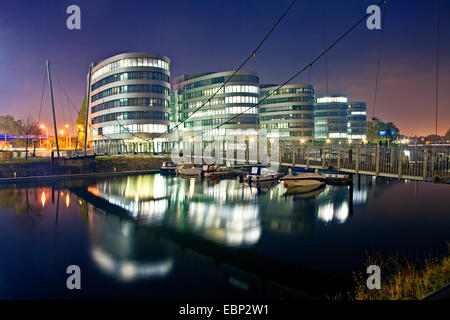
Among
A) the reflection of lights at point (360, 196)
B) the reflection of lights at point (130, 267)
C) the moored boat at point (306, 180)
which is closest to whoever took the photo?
the reflection of lights at point (130, 267)

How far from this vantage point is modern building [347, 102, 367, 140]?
17075 cm

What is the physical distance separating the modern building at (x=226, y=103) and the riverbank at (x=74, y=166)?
33532 millimetres

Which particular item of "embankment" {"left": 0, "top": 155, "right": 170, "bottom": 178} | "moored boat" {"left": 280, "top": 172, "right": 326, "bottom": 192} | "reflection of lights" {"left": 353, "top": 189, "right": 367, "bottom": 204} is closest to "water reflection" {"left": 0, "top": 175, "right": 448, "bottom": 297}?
"reflection of lights" {"left": 353, "top": 189, "right": 367, "bottom": 204}

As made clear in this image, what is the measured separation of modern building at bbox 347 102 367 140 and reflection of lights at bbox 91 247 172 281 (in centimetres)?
17055

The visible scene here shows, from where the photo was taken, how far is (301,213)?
31.9 metres

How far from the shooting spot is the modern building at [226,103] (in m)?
109

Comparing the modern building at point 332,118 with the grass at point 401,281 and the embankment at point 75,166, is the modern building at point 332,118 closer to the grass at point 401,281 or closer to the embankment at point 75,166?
the embankment at point 75,166

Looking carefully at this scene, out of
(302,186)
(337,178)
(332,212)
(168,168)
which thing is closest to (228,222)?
(332,212)

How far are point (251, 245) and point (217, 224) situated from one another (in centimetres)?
626

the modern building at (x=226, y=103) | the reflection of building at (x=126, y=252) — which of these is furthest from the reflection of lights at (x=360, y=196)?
the modern building at (x=226, y=103)

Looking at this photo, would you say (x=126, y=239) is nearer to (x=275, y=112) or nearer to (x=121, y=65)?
(x=121, y=65)

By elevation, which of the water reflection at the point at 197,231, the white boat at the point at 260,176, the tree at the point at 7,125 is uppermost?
the tree at the point at 7,125

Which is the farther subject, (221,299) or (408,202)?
(408,202)
